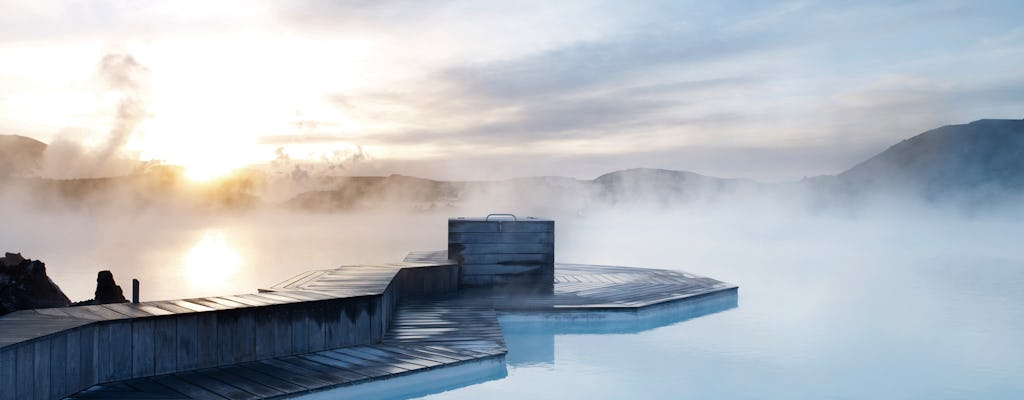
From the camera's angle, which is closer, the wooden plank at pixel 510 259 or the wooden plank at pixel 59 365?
the wooden plank at pixel 59 365

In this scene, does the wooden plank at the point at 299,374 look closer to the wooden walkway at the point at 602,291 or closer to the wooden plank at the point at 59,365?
the wooden plank at the point at 59,365

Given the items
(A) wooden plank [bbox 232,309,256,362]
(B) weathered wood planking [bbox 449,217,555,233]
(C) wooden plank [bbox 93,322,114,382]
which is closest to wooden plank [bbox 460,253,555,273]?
(B) weathered wood planking [bbox 449,217,555,233]

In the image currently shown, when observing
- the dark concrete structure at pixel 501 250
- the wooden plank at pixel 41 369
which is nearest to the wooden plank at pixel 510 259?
the dark concrete structure at pixel 501 250

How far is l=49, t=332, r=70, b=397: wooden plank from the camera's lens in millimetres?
5711

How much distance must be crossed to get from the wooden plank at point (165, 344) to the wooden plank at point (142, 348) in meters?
0.03

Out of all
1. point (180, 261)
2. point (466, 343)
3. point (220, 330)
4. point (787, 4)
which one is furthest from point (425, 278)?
point (180, 261)

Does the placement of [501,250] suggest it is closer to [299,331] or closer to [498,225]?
[498,225]

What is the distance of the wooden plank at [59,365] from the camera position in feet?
18.7

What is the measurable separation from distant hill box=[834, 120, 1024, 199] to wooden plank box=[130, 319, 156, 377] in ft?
452

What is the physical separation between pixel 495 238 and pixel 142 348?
274 inches

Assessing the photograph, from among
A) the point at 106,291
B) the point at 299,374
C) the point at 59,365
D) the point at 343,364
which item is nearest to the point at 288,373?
the point at 299,374

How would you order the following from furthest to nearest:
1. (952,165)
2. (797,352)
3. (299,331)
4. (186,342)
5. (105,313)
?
(952,165) < (797,352) < (299,331) < (186,342) < (105,313)

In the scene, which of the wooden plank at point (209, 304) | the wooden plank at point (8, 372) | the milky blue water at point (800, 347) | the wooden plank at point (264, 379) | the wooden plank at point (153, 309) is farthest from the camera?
the milky blue water at point (800, 347)

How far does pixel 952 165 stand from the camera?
131000 mm
